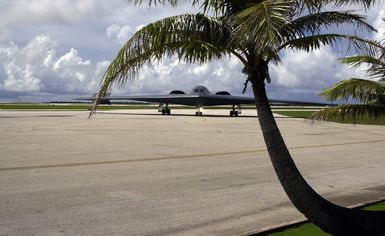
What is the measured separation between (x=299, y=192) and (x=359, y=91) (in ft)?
19.6

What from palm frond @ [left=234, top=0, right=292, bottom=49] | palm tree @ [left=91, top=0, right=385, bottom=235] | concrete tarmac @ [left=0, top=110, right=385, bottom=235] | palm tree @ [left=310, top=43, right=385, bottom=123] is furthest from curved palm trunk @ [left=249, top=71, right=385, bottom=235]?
palm tree @ [left=310, top=43, right=385, bottom=123]

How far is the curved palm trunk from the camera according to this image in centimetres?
652

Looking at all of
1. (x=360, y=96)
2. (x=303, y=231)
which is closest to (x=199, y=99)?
(x=360, y=96)

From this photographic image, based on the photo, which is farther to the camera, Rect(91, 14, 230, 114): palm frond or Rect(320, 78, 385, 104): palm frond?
Rect(320, 78, 385, 104): palm frond

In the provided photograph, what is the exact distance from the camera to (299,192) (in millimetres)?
6508

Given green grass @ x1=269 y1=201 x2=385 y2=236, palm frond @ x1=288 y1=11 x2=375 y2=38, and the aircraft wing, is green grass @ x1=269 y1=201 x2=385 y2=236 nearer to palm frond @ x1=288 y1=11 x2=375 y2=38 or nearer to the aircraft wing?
palm frond @ x1=288 y1=11 x2=375 y2=38

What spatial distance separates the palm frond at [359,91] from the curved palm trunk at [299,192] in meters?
5.39

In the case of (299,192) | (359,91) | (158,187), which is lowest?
(158,187)

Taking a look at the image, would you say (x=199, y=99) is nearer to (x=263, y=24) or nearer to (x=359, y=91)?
(x=359, y=91)

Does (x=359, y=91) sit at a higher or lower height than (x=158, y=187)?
higher

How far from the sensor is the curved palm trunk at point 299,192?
6523 millimetres

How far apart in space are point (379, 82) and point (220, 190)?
178 inches

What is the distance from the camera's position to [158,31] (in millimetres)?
Answer: 6625

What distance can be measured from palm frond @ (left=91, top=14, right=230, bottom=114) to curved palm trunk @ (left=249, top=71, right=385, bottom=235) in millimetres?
827
